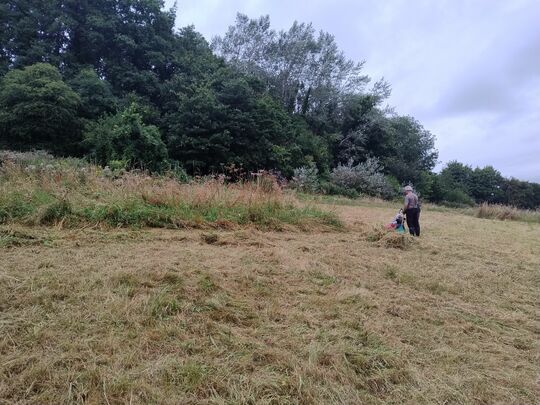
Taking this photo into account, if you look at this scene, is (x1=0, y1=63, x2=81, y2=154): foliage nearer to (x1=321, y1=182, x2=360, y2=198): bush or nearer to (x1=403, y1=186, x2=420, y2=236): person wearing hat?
(x1=321, y1=182, x2=360, y2=198): bush

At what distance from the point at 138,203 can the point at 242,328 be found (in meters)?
3.46

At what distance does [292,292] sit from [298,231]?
294cm

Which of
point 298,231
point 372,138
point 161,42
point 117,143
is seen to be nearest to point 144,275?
point 298,231

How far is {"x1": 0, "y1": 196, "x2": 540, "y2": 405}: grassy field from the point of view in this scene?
5.39 feet

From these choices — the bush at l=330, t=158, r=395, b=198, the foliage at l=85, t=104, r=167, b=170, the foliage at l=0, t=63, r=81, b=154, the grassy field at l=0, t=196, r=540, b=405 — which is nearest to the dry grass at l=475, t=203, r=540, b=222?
the bush at l=330, t=158, r=395, b=198

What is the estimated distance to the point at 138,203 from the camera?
4957 mm

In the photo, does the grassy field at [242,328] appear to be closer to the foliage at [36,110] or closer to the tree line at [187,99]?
the tree line at [187,99]

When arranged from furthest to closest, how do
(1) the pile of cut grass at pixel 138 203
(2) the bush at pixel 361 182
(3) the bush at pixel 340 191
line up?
(2) the bush at pixel 361 182
(3) the bush at pixel 340 191
(1) the pile of cut grass at pixel 138 203

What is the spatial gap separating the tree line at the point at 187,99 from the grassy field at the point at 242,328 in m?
8.20

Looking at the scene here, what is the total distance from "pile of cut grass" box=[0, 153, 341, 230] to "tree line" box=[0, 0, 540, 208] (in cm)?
492

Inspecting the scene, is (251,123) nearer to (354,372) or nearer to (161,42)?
(161,42)

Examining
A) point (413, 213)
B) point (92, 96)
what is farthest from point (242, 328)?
point (92, 96)

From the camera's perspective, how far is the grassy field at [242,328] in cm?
164

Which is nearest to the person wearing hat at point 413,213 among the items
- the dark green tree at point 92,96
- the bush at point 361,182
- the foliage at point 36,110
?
the bush at point 361,182
